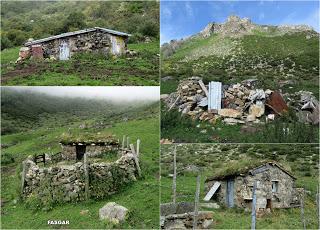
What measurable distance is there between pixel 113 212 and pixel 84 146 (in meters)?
1.50

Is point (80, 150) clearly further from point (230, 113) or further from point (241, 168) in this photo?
point (241, 168)

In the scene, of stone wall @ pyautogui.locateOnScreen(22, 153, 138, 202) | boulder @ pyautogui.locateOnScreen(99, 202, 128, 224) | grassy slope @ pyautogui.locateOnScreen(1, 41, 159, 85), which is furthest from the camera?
grassy slope @ pyautogui.locateOnScreen(1, 41, 159, 85)

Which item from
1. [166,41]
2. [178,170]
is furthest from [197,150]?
[166,41]

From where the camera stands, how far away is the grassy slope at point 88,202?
29.9 feet

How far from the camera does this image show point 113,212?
8.95m

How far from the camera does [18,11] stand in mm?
10250

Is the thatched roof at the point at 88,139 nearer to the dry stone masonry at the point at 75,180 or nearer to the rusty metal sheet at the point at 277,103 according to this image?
the dry stone masonry at the point at 75,180

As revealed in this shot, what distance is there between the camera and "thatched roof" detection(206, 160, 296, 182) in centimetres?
954

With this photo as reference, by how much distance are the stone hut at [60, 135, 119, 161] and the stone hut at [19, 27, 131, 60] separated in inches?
55.8

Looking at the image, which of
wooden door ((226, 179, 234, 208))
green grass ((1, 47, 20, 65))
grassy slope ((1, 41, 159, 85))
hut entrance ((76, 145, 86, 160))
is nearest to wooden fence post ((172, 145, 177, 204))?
wooden door ((226, 179, 234, 208))

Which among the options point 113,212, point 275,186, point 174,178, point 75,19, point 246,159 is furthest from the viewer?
point 75,19

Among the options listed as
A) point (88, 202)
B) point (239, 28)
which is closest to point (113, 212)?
point (88, 202)

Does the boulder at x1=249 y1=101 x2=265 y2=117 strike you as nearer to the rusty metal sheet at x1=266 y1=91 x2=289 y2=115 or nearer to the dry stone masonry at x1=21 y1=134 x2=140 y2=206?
the rusty metal sheet at x1=266 y1=91 x2=289 y2=115

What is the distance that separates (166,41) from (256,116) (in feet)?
6.39
